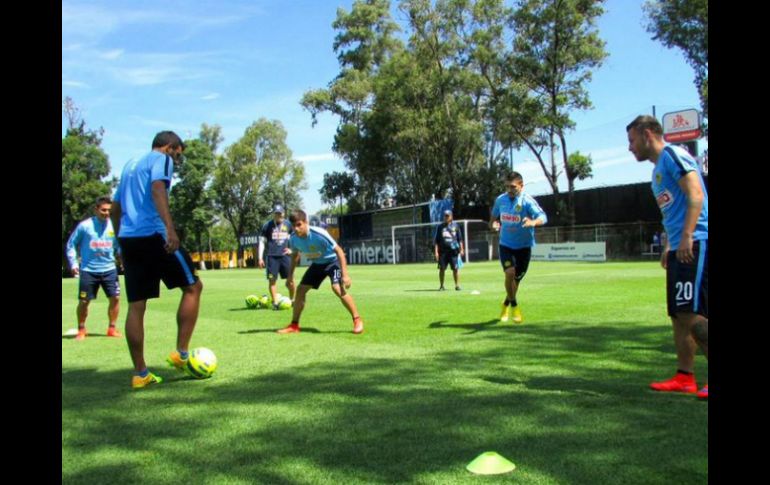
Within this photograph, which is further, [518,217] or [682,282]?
[518,217]

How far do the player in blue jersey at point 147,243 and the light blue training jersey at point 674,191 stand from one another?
395cm

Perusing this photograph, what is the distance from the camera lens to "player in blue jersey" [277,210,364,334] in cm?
848

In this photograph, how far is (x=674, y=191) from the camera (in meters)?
→ 4.62

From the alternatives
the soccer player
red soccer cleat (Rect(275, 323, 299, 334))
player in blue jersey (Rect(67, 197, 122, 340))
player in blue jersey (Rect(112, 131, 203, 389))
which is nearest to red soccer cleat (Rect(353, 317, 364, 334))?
red soccer cleat (Rect(275, 323, 299, 334))

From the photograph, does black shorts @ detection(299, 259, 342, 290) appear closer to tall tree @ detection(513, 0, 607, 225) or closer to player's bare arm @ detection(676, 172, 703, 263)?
player's bare arm @ detection(676, 172, 703, 263)

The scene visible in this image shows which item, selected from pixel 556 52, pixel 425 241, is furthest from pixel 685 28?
pixel 425 241

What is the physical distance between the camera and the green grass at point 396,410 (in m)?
3.20

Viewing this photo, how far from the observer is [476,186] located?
47500 millimetres

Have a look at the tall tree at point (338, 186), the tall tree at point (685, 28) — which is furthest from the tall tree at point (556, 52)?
the tall tree at point (338, 186)

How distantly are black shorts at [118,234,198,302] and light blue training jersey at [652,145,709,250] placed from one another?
4.06 metres

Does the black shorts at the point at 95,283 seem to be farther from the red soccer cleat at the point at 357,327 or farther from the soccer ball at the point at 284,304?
the red soccer cleat at the point at 357,327
